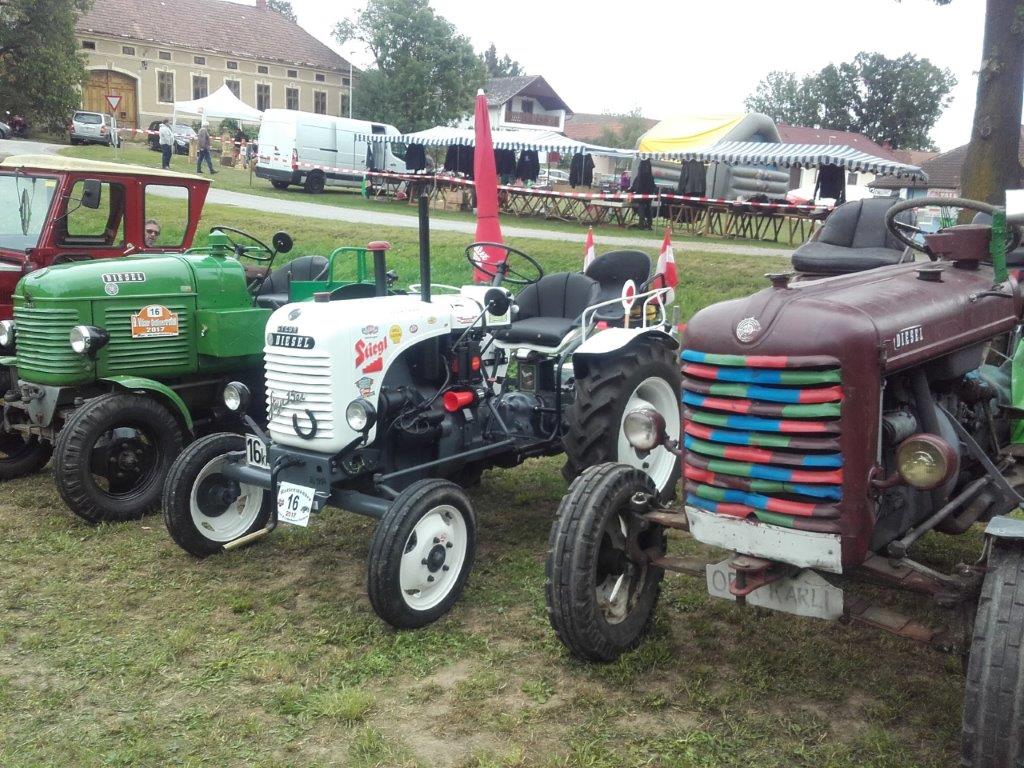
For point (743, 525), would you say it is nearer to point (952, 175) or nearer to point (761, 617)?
point (761, 617)

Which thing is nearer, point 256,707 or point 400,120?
point 256,707

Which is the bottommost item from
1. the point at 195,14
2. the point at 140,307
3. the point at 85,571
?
the point at 85,571

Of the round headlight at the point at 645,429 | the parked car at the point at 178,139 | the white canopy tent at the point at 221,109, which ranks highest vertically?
the white canopy tent at the point at 221,109

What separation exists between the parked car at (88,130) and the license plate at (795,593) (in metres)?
32.7

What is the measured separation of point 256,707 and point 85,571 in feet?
5.70

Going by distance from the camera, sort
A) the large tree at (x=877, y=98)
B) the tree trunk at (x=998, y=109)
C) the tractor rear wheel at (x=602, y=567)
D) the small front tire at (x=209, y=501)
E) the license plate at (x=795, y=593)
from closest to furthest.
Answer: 1. the license plate at (x=795, y=593)
2. the tractor rear wheel at (x=602, y=567)
3. the small front tire at (x=209, y=501)
4. the tree trunk at (x=998, y=109)
5. the large tree at (x=877, y=98)

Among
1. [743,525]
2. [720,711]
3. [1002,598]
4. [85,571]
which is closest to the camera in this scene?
[1002,598]

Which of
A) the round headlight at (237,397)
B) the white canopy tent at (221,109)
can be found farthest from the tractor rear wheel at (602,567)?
the white canopy tent at (221,109)

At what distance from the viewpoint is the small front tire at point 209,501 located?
4.47 metres

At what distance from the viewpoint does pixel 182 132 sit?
3372 centimetres

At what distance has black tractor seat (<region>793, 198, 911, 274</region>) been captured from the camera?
14.4ft

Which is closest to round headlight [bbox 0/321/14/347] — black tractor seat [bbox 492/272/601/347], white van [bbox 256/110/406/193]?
black tractor seat [bbox 492/272/601/347]

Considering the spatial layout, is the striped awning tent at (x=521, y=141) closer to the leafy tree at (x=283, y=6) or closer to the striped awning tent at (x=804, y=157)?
the striped awning tent at (x=804, y=157)

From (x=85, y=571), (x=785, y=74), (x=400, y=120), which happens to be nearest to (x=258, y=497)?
(x=85, y=571)
